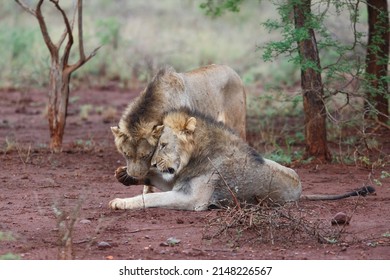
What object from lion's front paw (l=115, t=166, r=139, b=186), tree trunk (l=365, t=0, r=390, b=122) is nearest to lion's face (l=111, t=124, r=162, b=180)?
lion's front paw (l=115, t=166, r=139, b=186)

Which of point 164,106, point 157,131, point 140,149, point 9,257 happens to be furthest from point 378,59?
point 9,257

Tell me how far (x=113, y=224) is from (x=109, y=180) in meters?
2.84

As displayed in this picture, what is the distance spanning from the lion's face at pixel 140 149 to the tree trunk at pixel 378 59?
149 inches

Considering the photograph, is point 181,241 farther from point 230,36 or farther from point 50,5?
point 50,5

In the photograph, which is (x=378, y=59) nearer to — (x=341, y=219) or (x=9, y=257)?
(x=341, y=219)

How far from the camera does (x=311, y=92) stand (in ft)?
37.6

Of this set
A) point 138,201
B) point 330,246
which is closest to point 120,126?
point 138,201

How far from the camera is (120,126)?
8758 millimetres

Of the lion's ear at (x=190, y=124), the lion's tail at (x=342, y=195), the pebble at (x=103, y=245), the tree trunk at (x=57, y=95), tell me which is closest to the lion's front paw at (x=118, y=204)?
the lion's ear at (x=190, y=124)

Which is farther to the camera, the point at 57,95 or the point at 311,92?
the point at 57,95

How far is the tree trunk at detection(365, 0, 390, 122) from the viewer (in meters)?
11.5

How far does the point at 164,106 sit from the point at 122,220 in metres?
2.02

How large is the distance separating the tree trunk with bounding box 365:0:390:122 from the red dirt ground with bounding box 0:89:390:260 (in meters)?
0.82

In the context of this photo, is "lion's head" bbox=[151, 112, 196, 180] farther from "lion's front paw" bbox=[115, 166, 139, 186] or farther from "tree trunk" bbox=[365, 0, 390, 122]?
"tree trunk" bbox=[365, 0, 390, 122]
